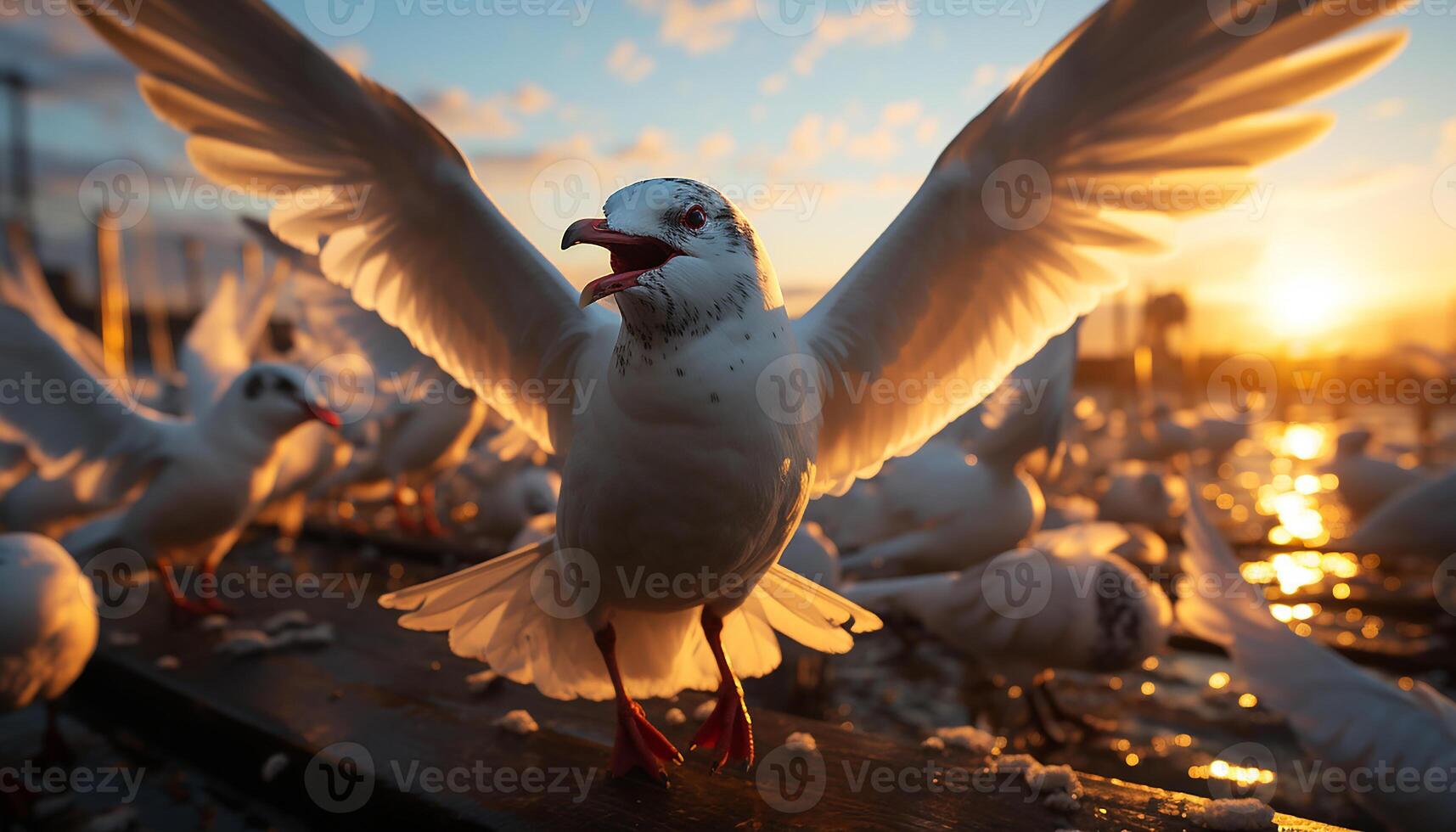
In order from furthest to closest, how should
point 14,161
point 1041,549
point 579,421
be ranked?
point 14,161 → point 1041,549 → point 579,421

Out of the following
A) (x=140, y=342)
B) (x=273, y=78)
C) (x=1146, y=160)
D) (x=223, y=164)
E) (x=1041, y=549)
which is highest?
(x=1146, y=160)

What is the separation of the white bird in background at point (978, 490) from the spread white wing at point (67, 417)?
152 inches

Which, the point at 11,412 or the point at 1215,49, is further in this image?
the point at 11,412

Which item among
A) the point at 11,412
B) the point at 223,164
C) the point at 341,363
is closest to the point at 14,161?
the point at 341,363

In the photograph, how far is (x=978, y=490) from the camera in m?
4.62

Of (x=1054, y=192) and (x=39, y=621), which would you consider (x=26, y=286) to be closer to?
(x=39, y=621)

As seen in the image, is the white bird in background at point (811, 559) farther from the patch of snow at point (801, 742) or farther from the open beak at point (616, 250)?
the open beak at point (616, 250)

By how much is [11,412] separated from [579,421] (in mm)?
3601

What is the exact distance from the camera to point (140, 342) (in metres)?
28.3

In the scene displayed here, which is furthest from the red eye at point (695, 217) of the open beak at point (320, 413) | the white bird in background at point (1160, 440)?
the white bird in background at point (1160, 440)

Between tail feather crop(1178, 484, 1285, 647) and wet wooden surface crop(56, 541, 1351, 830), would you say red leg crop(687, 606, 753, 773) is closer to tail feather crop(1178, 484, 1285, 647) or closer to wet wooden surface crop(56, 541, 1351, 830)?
wet wooden surface crop(56, 541, 1351, 830)

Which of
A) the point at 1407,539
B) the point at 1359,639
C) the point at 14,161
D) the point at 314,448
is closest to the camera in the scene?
the point at 1359,639

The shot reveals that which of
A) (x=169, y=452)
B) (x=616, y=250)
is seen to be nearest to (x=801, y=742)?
(x=616, y=250)

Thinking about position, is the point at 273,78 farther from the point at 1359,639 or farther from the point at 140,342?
the point at 140,342
